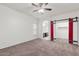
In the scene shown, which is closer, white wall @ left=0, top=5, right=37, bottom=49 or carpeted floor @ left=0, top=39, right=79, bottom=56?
carpeted floor @ left=0, top=39, right=79, bottom=56

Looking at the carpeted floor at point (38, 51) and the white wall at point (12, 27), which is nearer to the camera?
the carpeted floor at point (38, 51)

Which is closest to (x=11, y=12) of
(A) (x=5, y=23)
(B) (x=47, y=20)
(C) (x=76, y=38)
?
(A) (x=5, y=23)

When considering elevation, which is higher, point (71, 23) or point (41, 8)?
point (41, 8)

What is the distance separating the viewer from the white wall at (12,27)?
361 cm

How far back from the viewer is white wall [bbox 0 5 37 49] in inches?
142

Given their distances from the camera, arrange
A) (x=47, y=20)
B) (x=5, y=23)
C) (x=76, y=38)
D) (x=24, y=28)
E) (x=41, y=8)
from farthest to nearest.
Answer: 1. (x=47, y=20)
2. (x=24, y=28)
3. (x=76, y=38)
4. (x=5, y=23)
5. (x=41, y=8)

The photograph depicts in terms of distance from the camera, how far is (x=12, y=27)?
418 centimetres

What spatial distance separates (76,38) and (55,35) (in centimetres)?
188

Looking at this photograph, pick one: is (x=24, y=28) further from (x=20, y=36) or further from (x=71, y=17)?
(x=71, y=17)

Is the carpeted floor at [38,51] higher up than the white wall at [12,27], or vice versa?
the white wall at [12,27]

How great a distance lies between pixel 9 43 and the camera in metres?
3.98

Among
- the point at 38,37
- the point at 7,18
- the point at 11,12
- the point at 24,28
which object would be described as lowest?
the point at 38,37

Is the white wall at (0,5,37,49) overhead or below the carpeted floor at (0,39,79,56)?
overhead

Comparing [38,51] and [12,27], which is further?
[12,27]
